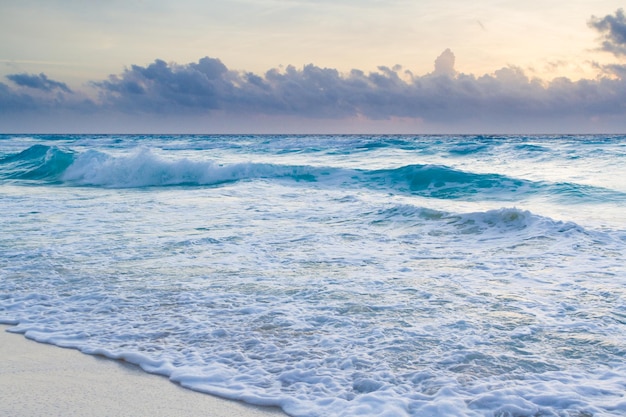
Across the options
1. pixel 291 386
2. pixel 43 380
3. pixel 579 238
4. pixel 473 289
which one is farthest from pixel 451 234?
pixel 43 380

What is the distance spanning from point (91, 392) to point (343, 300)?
2408 millimetres

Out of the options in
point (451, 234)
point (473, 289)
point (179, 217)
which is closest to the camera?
point (473, 289)

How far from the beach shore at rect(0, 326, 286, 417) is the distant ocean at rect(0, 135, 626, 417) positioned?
0.41ft

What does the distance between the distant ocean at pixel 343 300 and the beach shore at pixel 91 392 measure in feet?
0.41

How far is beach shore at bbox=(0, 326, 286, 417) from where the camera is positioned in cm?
312

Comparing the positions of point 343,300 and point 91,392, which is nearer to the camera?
point 91,392

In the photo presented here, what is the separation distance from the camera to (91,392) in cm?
335

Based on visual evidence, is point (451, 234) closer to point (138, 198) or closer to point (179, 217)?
point (179, 217)

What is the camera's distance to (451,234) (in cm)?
852

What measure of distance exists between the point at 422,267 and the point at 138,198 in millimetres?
9848

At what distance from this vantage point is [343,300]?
5.12 metres

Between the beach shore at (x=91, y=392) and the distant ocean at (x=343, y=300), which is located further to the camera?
the distant ocean at (x=343, y=300)

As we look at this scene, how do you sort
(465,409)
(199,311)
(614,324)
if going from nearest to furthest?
(465,409) → (614,324) → (199,311)

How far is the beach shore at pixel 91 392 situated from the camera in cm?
312
